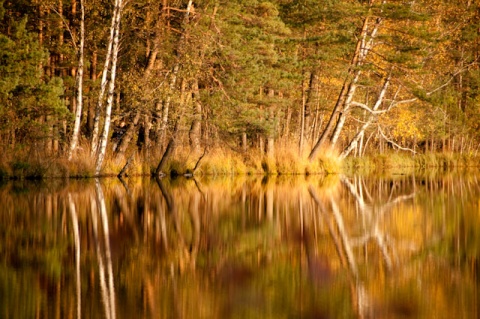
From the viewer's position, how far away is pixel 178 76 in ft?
82.7

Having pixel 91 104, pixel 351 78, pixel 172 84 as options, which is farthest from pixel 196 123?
pixel 351 78

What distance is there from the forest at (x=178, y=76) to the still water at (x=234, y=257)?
7.60 m

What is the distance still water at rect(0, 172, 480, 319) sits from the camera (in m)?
6.37

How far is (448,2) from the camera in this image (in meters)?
38.6

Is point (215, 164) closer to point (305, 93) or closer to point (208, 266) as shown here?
point (305, 93)

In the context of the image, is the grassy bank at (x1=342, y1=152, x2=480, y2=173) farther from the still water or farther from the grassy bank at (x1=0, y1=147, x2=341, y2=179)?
the still water

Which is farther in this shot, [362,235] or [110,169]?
[110,169]

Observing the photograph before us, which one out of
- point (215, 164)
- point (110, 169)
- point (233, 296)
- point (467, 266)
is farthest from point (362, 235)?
point (215, 164)

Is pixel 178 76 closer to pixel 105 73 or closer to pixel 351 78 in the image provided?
pixel 105 73

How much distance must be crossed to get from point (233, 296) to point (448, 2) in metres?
A: 34.7

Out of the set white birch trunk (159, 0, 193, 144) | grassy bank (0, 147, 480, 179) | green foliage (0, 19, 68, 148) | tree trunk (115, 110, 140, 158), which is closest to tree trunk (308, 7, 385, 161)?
grassy bank (0, 147, 480, 179)

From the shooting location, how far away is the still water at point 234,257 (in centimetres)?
637

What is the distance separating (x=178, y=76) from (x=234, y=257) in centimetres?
1679

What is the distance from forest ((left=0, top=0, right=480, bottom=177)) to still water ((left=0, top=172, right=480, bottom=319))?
7.60 m
